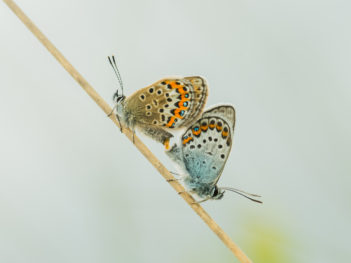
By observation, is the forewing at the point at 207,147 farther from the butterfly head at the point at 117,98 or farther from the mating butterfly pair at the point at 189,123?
the butterfly head at the point at 117,98

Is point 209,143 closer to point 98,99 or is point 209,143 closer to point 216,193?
point 216,193

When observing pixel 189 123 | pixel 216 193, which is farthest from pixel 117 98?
pixel 216 193

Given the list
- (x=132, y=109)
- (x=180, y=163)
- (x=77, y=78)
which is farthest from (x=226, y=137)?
(x=77, y=78)

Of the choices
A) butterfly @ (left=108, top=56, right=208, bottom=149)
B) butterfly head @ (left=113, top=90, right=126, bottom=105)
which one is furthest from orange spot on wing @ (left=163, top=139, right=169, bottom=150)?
butterfly head @ (left=113, top=90, right=126, bottom=105)

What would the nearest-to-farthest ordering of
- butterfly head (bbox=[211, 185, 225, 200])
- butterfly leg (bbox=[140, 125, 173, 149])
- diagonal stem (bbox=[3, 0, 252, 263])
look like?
diagonal stem (bbox=[3, 0, 252, 263])
butterfly head (bbox=[211, 185, 225, 200])
butterfly leg (bbox=[140, 125, 173, 149])

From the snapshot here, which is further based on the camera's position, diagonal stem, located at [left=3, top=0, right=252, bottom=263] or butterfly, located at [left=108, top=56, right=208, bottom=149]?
butterfly, located at [left=108, top=56, right=208, bottom=149]

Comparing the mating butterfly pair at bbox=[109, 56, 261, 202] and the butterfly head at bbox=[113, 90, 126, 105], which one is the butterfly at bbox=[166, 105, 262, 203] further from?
the butterfly head at bbox=[113, 90, 126, 105]
